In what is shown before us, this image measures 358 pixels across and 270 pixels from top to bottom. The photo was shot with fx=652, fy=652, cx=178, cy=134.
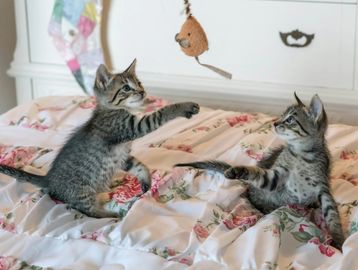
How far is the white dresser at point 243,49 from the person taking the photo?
89.4 inches

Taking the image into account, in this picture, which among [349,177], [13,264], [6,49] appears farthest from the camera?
[6,49]

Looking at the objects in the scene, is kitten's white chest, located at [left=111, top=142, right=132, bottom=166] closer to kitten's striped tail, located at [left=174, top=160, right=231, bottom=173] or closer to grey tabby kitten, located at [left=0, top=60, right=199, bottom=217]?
grey tabby kitten, located at [left=0, top=60, right=199, bottom=217]

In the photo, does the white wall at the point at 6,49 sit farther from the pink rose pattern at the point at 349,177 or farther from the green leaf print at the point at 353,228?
the green leaf print at the point at 353,228

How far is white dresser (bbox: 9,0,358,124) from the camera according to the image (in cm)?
227

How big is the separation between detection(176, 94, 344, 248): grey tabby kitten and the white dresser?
84cm

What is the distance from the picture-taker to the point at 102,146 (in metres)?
1.58

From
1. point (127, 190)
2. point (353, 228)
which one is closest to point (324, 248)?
point (353, 228)

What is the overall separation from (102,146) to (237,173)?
345 mm

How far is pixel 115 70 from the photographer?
103 inches

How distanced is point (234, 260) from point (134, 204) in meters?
0.31

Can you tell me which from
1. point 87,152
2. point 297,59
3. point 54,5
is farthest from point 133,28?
point 87,152

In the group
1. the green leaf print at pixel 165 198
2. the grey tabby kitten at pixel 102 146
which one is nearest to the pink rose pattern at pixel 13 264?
the grey tabby kitten at pixel 102 146

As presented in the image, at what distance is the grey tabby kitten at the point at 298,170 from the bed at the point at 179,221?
39 millimetres

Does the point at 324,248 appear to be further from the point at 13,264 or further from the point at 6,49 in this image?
the point at 6,49
